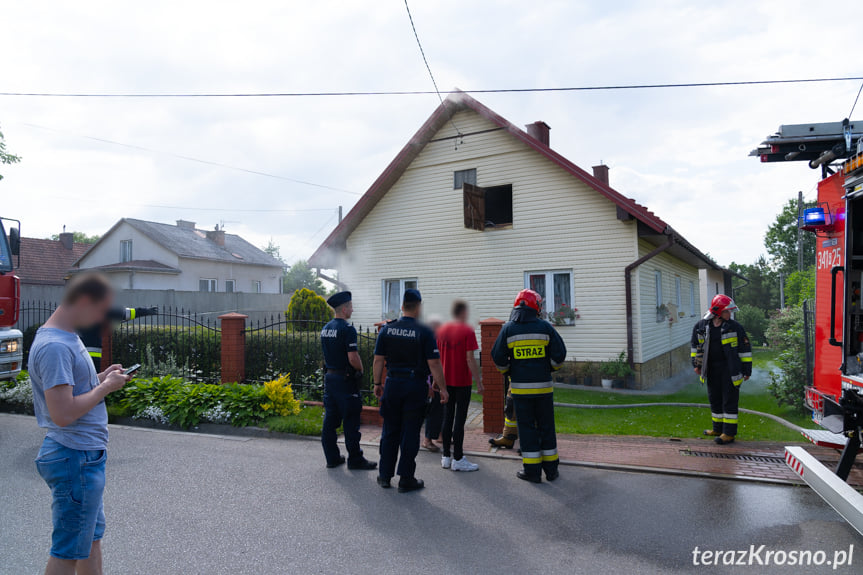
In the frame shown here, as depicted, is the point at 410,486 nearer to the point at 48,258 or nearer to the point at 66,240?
the point at 48,258

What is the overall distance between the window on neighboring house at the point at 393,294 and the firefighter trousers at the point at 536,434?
9.98 meters

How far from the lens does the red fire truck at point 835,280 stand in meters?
4.66

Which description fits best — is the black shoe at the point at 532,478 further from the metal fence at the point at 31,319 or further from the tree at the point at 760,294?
the tree at the point at 760,294

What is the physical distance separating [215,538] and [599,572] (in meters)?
2.80

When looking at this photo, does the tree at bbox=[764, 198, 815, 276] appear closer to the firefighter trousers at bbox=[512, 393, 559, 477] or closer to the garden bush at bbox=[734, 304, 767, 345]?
the garden bush at bbox=[734, 304, 767, 345]

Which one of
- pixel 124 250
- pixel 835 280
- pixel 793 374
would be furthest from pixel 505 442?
pixel 124 250

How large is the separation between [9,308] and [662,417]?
10.6 meters

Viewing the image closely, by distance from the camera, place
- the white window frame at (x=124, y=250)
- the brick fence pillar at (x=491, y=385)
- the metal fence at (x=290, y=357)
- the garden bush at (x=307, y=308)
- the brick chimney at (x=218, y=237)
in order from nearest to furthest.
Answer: the brick fence pillar at (x=491, y=385) → the metal fence at (x=290, y=357) → the garden bush at (x=307, y=308) → the white window frame at (x=124, y=250) → the brick chimney at (x=218, y=237)

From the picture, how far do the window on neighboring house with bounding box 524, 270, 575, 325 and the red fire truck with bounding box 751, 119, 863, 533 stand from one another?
7761 millimetres

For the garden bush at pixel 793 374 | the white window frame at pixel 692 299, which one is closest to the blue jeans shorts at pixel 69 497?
the garden bush at pixel 793 374

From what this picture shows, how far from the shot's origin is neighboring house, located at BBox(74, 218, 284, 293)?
29781mm

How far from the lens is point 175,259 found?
30750mm

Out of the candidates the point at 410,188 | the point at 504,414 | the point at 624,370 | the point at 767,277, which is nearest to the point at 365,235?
the point at 410,188

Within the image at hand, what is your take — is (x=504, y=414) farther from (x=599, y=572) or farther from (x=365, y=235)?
(x=365, y=235)
